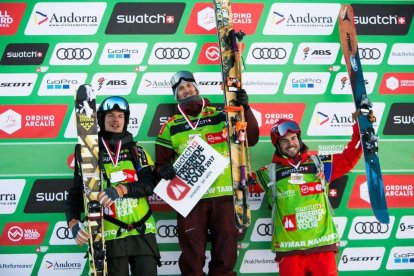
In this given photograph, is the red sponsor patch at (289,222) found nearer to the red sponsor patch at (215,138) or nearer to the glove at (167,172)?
the red sponsor patch at (215,138)

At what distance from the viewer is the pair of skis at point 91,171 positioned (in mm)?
3910

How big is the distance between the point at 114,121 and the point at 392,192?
268 cm

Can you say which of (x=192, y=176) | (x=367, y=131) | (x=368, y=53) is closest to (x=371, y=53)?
(x=368, y=53)

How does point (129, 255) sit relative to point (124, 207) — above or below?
below

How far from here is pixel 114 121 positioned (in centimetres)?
429

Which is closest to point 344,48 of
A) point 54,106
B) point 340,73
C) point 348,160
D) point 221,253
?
point 340,73

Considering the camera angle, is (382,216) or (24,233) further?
(24,233)

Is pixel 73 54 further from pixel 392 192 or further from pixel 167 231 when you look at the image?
pixel 392 192

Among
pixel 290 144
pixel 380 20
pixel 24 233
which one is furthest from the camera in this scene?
pixel 380 20

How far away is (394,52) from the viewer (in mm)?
5047

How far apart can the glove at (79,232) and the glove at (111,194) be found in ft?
0.82

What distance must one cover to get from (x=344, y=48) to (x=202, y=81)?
4.44 ft

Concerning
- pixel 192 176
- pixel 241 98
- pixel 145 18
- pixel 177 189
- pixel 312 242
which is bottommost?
pixel 312 242

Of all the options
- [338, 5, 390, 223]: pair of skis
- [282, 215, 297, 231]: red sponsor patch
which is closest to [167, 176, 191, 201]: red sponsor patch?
[282, 215, 297, 231]: red sponsor patch
